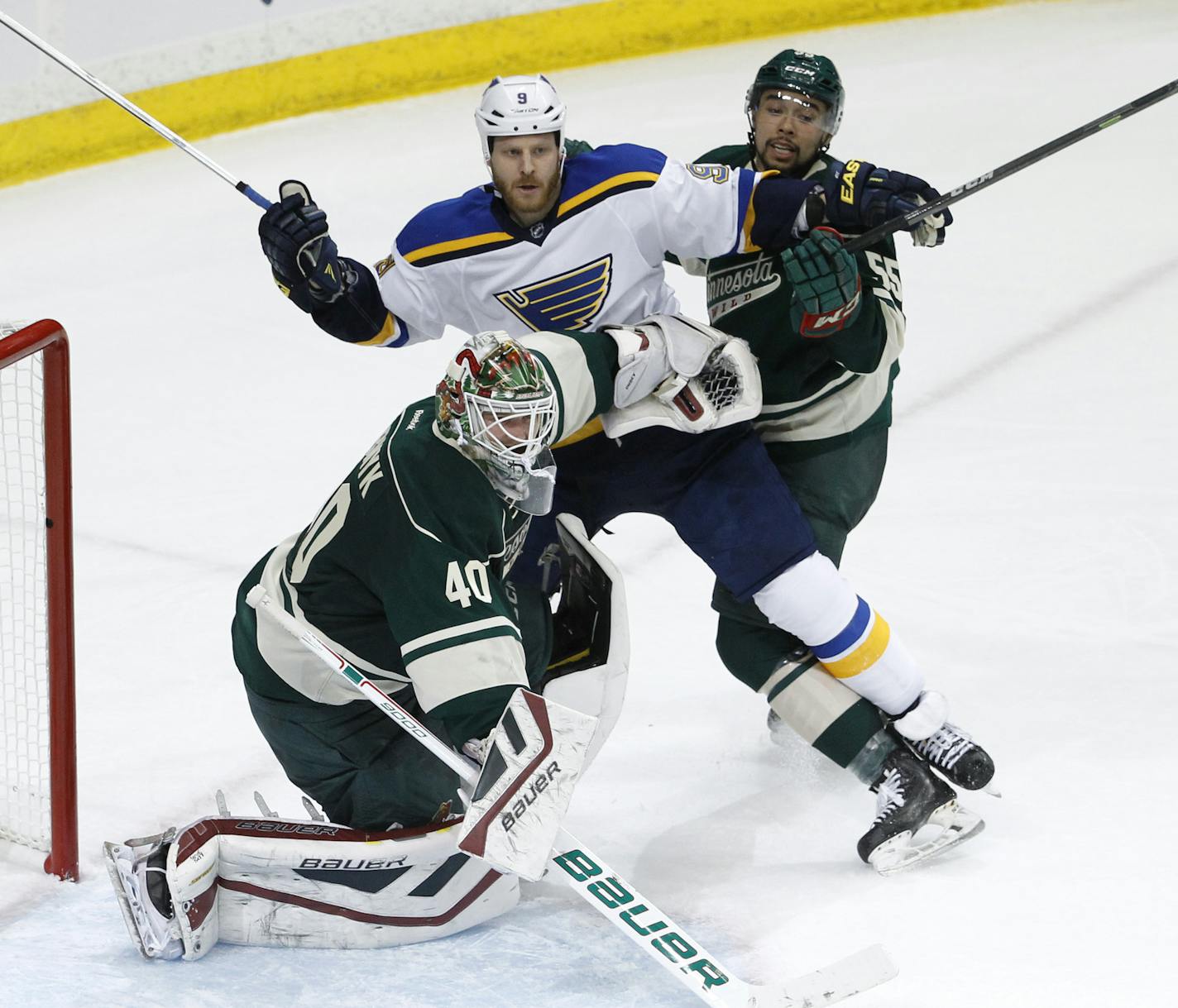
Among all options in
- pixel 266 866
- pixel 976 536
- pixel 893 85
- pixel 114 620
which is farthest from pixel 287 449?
pixel 893 85

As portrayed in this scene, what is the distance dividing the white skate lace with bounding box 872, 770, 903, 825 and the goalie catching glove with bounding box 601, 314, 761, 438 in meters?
0.61

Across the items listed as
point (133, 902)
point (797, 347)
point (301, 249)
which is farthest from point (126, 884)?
point (797, 347)

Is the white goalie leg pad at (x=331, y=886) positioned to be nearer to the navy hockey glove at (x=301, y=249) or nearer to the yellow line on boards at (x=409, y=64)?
the navy hockey glove at (x=301, y=249)

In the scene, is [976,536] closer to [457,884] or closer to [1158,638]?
[1158,638]

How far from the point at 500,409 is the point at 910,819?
945mm

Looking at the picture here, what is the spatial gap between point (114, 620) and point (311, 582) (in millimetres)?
1336

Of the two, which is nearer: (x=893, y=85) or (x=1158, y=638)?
(x=1158, y=638)

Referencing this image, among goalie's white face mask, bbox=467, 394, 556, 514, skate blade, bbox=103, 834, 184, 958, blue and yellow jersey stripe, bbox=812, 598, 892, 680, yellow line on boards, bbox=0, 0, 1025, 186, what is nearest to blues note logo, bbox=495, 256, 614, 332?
goalie's white face mask, bbox=467, 394, 556, 514

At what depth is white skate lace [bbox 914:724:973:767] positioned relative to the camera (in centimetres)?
265

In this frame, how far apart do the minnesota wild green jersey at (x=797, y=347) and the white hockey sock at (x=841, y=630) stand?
10.2 inches

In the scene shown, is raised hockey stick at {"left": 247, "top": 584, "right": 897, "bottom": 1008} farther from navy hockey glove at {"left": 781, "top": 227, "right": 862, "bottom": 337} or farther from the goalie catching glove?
navy hockey glove at {"left": 781, "top": 227, "right": 862, "bottom": 337}

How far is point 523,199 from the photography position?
2.55 m

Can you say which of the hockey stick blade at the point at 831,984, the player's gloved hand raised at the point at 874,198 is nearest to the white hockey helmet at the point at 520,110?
the player's gloved hand raised at the point at 874,198

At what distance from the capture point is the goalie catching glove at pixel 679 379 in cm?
250
